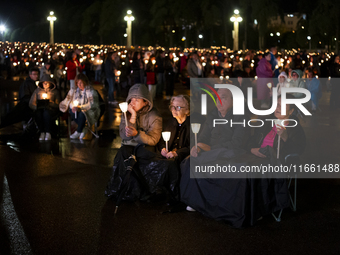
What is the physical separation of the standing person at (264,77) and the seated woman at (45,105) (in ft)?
24.0

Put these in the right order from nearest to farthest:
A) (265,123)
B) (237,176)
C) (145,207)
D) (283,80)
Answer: (237,176) → (145,207) → (265,123) → (283,80)

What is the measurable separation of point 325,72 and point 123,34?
206 ft

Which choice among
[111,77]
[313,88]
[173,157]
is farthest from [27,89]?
[313,88]

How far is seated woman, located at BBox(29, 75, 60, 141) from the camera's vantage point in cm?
1040

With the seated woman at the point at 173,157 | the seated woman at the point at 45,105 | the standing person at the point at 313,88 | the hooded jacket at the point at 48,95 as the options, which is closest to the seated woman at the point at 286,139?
the seated woman at the point at 173,157

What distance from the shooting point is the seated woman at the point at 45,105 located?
34.1 feet

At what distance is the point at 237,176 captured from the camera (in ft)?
17.1

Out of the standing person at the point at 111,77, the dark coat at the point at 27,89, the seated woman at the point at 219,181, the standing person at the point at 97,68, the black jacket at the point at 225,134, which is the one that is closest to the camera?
the seated woman at the point at 219,181

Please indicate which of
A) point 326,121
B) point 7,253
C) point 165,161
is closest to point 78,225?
point 7,253

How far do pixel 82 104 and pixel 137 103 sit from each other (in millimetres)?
4467

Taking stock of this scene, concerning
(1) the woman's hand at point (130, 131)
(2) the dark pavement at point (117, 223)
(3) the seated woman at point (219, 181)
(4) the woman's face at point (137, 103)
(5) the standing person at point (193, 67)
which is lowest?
(2) the dark pavement at point (117, 223)

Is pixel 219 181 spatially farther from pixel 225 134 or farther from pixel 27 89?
pixel 27 89

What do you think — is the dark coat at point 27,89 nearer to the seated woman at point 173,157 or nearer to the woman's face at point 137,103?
the woman's face at point 137,103

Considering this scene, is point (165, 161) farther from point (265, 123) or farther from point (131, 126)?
point (265, 123)
